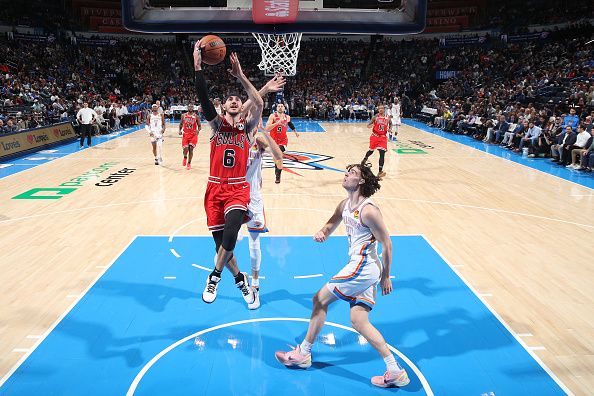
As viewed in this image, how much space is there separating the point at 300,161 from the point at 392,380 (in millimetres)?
11165

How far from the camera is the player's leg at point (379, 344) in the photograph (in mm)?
3812

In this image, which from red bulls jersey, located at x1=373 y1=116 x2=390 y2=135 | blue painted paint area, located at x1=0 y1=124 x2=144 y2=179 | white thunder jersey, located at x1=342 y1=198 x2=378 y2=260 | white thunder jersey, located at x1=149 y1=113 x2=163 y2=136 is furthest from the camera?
blue painted paint area, located at x1=0 y1=124 x2=144 y2=179

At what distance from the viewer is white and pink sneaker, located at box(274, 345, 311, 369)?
4.10 metres

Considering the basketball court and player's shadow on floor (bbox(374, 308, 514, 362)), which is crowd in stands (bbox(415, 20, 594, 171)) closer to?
the basketball court

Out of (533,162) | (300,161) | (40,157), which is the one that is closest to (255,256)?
(300,161)

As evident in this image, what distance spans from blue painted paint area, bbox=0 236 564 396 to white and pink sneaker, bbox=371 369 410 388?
0.06 metres

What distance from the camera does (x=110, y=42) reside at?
3406cm

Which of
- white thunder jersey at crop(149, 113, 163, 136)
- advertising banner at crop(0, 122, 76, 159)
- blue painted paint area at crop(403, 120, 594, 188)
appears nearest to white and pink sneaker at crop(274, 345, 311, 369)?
blue painted paint area at crop(403, 120, 594, 188)

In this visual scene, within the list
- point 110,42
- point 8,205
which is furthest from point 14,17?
point 8,205

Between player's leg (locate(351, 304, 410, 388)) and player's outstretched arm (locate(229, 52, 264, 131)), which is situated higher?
player's outstretched arm (locate(229, 52, 264, 131))

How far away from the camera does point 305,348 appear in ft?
13.4

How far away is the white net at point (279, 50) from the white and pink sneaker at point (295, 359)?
332 inches

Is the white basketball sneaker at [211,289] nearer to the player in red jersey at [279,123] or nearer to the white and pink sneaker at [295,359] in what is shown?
the white and pink sneaker at [295,359]

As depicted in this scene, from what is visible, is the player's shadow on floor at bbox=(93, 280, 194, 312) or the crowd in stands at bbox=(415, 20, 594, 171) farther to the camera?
the crowd in stands at bbox=(415, 20, 594, 171)
